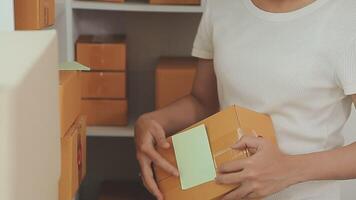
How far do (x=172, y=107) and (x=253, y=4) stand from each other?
27 cm

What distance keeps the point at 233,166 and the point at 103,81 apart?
839 mm

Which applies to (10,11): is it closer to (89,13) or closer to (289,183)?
(289,183)

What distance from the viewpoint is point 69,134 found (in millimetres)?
926

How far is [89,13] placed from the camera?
1.80 m

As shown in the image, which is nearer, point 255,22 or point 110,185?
point 255,22

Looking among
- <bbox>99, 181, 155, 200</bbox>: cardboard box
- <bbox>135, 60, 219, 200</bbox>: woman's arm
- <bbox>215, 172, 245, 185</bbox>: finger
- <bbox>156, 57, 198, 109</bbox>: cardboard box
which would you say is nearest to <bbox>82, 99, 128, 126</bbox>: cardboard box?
<bbox>156, 57, 198, 109</bbox>: cardboard box

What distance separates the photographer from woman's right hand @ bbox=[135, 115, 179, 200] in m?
0.96

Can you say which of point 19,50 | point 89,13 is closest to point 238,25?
point 19,50

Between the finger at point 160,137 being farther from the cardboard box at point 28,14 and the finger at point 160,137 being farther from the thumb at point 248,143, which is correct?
the cardboard box at point 28,14

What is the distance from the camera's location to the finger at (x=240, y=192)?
874 millimetres

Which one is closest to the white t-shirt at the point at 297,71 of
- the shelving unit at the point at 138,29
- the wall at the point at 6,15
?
the wall at the point at 6,15

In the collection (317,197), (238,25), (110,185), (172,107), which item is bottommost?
(110,185)

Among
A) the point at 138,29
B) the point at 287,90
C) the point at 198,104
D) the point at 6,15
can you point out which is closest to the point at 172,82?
the point at 138,29

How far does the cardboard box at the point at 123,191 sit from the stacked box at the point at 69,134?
0.67 m
